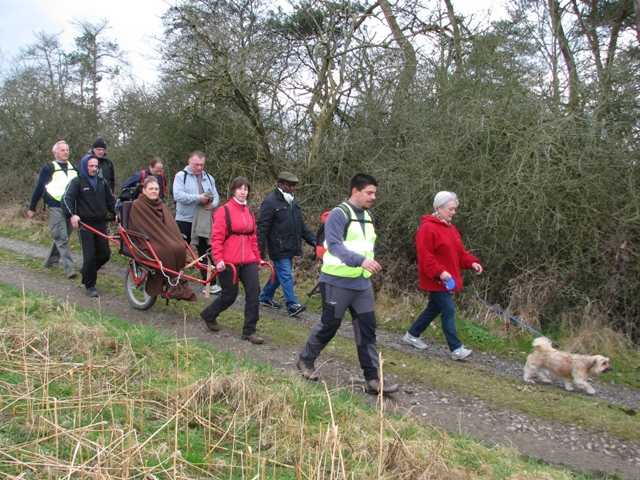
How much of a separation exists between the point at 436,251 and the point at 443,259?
0.42ft

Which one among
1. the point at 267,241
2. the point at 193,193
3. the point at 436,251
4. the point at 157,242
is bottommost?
the point at 157,242

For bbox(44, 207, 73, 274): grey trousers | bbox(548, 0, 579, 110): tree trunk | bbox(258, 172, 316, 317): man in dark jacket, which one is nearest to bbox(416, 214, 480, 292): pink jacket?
bbox(258, 172, 316, 317): man in dark jacket

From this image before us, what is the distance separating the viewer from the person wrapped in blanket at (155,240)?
7188 mm

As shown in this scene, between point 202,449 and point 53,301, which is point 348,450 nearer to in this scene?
point 202,449

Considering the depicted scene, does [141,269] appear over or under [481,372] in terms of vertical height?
over

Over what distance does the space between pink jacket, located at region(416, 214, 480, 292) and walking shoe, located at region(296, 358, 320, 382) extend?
1859mm

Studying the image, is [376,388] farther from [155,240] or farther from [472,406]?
[155,240]

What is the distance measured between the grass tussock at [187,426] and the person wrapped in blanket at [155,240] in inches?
78.0

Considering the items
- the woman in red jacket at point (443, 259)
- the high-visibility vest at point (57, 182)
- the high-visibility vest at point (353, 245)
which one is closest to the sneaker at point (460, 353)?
the woman in red jacket at point (443, 259)

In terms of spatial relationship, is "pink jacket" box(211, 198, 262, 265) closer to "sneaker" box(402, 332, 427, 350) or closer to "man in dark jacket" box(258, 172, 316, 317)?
"man in dark jacket" box(258, 172, 316, 317)

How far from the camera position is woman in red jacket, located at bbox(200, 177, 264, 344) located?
6.52 m

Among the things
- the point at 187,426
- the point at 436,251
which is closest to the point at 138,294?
the point at 436,251

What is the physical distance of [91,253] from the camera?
816 centimetres

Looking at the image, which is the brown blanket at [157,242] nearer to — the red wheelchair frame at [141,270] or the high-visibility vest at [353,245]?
the red wheelchair frame at [141,270]
